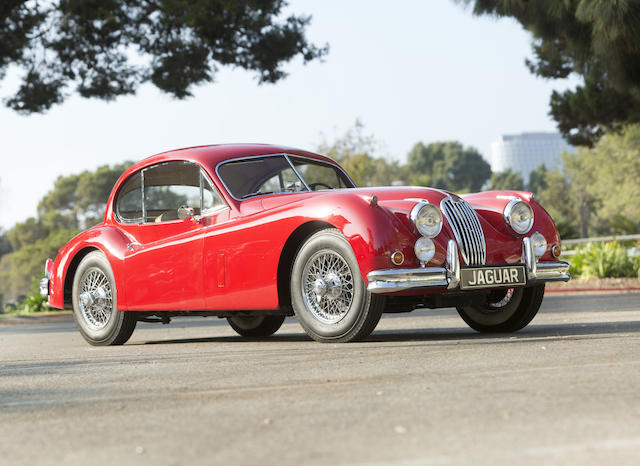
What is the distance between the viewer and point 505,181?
475ft

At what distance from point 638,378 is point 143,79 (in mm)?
15989

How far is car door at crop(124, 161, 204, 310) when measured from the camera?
765 cm

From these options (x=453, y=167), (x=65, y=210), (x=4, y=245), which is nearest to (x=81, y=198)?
(x=65, y=210)

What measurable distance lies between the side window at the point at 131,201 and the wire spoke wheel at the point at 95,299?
0.59 meters

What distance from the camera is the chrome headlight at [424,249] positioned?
646cm

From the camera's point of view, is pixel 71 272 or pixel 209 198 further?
pixel 71 272

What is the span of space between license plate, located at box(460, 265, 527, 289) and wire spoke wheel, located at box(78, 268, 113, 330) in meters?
3.52

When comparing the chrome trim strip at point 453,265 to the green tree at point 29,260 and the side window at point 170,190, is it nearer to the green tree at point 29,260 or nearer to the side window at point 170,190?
the side window at point 170,190

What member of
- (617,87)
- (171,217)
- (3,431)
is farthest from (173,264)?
(617,87)

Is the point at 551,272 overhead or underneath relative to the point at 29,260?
overhead

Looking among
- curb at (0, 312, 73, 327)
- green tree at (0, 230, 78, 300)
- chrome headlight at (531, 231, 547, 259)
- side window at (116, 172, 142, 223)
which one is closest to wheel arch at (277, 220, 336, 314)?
chrome headlight at (531, 231, 547, 259)

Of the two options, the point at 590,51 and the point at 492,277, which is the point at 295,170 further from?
the point at 590,51

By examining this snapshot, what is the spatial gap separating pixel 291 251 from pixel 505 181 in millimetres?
141200

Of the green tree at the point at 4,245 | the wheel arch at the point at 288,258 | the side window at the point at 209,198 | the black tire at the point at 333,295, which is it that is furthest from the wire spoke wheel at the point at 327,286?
the green tree at the point at 4,245
